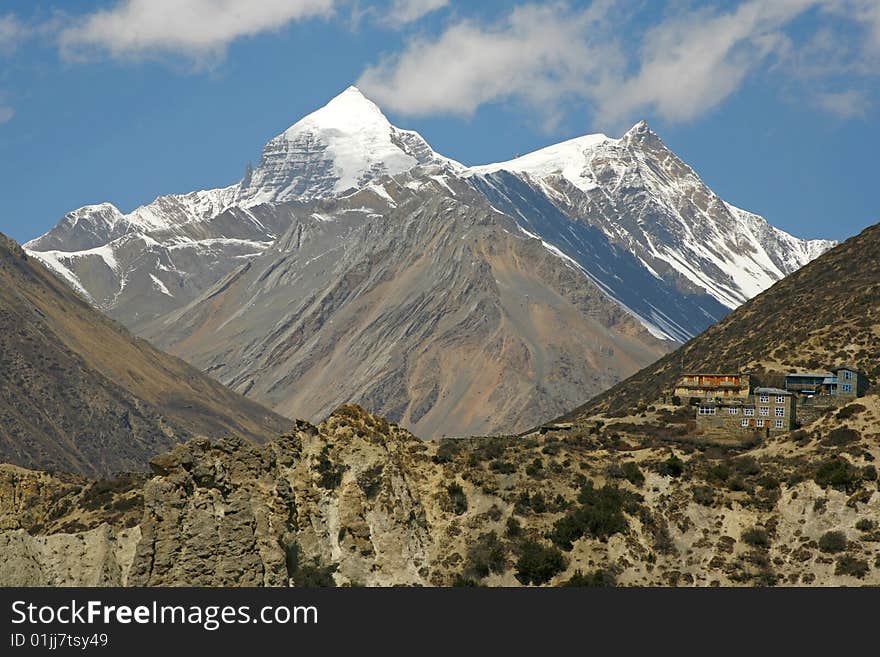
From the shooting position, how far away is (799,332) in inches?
5408

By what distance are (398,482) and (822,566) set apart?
20693mm

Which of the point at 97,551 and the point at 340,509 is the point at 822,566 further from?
the point at 97,551

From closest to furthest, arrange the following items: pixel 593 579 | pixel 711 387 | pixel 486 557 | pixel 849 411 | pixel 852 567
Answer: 1. pixel 593 579
2. pixel 852 567
3. pixel 486 557
4. pixel 849 411
5. pixel 711 387

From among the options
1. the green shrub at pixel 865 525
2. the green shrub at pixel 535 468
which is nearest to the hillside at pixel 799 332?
the green shrub at pixel 865 525

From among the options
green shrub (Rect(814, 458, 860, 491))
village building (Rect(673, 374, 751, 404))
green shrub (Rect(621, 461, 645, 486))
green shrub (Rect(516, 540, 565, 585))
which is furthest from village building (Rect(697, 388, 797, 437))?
green shrub (Rect(516, 540, 565, 585))

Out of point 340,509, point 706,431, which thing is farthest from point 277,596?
point 706,431

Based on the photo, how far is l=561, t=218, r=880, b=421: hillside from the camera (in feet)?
422

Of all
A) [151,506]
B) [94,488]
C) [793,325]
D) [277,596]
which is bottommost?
[277,596]

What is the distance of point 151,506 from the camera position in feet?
236

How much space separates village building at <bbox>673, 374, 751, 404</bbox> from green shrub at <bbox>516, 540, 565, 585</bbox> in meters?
33.7

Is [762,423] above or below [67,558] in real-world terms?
above

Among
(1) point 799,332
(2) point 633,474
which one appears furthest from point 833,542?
(1) point 799,332

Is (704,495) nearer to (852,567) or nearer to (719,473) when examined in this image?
(719,473)

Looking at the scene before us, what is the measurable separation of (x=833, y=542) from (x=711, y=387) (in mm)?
36124
